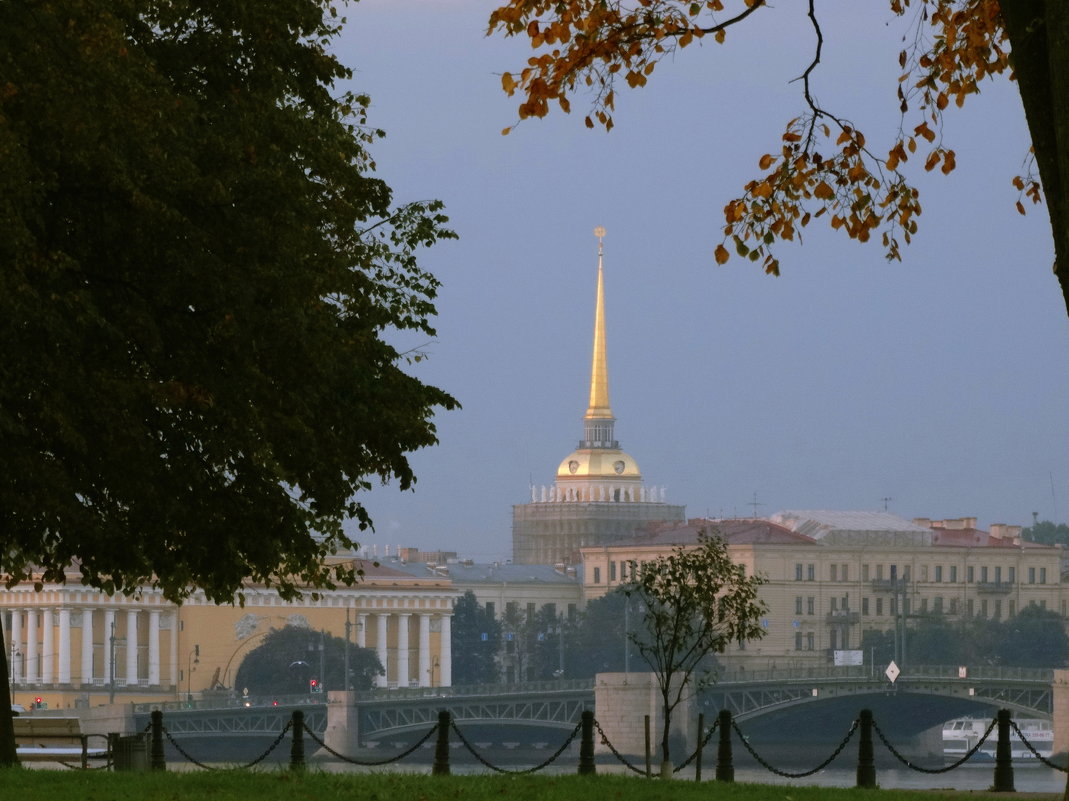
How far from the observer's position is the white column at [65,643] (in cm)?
12362

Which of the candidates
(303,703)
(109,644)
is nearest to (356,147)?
(303,703)

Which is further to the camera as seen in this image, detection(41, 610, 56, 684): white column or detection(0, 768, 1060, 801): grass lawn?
detection(41, 610, 56, 684): white column

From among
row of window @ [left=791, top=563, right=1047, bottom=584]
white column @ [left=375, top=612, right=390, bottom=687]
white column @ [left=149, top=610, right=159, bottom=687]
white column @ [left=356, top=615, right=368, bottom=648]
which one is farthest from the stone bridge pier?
row of window @ [left=791, top=563, right=1047, bottom=584]

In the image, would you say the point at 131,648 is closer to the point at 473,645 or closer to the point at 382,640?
the point at 382,640

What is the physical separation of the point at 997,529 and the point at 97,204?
154m

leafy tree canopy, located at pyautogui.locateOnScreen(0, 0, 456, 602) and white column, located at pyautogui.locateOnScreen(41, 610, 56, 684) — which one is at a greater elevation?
leafy tree canopy, located at pyautogui.locateOnScreen(0, 0, 456, 602)

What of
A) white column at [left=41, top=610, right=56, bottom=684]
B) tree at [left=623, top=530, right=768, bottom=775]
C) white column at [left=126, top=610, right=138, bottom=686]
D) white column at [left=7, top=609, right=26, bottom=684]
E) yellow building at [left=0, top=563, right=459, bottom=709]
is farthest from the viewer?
white column at [left=7, top=609, right=26, bottom=684]

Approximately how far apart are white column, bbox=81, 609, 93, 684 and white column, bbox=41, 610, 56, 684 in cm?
150

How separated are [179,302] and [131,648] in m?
111

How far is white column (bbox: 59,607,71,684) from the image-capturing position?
4867 inches

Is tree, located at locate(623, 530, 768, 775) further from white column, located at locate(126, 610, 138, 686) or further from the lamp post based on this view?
the lamp post

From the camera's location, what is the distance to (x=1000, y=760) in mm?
20469

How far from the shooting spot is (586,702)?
8925cm

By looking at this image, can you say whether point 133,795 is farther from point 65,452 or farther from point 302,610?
point 302,610
